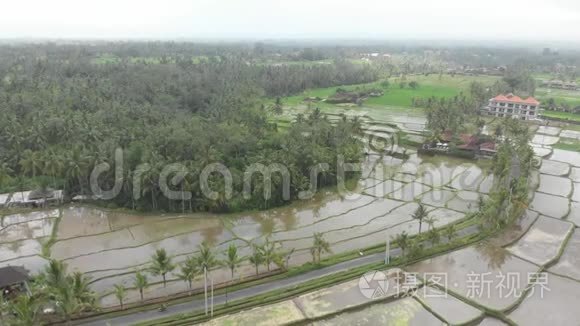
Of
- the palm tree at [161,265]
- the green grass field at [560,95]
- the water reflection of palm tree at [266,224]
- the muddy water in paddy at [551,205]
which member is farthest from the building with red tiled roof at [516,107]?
the palm tree at [161,265]

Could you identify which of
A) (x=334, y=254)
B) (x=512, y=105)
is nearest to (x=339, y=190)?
(x=334, y=254)

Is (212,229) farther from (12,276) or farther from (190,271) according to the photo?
(12,276)

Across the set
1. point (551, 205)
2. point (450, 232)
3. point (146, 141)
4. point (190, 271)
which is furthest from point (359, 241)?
point (146, 141)

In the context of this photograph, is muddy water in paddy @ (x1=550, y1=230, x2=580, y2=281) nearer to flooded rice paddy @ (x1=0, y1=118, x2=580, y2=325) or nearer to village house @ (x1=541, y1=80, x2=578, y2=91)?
flooded rice paddy @ (x1=0, y1=118, x2=580, y2=325)

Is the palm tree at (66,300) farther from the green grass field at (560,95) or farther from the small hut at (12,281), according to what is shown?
the green grass field at (560,95)

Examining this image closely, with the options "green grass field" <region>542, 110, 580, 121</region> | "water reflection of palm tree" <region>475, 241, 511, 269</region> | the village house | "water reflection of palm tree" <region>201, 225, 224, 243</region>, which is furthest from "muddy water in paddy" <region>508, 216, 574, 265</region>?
the village house
